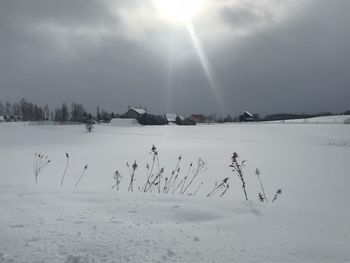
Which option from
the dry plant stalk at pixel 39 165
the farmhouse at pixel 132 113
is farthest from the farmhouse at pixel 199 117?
the dry plant stalk at pixel 39 165

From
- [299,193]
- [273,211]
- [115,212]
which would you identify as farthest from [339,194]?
[115,212]

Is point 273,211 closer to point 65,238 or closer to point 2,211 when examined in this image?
point 65,238

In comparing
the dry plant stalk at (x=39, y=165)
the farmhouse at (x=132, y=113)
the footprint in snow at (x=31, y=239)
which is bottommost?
the dry plant stalk at (x=39, y=165)

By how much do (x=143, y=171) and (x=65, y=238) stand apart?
41.1ft

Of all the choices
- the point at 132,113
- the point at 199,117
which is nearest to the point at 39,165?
the point at 132,113

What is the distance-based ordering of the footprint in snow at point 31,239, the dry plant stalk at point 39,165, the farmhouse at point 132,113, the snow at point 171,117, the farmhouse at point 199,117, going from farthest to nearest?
the farmhouse at point 199,117
the snow at point 171,117
the farmhouse at point 132,113
the dry plant stalk at point 39,165
the footprint in snow at point 31,239

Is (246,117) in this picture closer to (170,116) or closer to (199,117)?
(170,116)

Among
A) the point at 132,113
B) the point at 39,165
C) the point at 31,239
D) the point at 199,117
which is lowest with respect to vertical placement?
the point at 39,165

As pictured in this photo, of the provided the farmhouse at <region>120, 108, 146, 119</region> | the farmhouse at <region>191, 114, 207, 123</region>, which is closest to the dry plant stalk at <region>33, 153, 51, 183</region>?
the farmhouse at <region>120, 108, 146, 119</region>

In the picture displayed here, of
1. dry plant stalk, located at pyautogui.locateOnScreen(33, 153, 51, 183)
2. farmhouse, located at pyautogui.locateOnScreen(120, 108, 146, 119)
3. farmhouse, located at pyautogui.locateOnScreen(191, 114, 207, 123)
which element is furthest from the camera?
farmhouse, located at pyautogui.locateOnScreen(191, 114, 207, 123)

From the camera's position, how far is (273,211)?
3.26 m

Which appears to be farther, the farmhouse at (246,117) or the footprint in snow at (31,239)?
the farmhouse at (246,117)

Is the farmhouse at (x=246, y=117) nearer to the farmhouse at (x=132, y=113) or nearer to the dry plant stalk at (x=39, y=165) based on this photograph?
the farmhouse at (x=132, y=113)

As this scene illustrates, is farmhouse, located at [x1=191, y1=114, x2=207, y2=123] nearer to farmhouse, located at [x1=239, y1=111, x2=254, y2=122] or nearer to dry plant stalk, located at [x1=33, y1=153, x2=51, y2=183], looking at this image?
farmhouse, located at [x1=239, y1=111, x2=254, y2=122]
